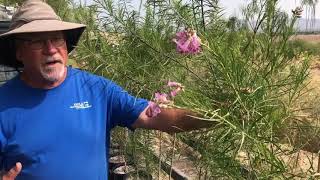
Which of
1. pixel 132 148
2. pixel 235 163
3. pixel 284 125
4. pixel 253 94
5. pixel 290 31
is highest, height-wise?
pixel 290 31

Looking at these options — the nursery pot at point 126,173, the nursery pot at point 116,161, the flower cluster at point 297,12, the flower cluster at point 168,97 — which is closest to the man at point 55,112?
the flower cluster at point 168,97

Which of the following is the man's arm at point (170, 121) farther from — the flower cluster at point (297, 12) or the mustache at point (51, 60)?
the flower cluster at point (297, 12)

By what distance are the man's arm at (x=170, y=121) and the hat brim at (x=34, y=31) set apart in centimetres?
58

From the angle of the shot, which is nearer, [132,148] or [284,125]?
[284,125]

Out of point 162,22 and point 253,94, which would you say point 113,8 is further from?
point 253,94

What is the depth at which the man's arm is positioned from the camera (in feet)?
8.03

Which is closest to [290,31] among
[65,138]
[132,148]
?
[65,138]

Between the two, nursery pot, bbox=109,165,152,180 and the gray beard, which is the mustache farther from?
nursery pot, bbox=109,165,152,180

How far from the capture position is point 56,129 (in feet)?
8.50

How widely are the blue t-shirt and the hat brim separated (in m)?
0.23

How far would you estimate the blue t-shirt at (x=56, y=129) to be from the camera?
8.39 feet

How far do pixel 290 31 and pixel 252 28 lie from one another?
23cm

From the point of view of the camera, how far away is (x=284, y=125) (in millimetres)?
2043

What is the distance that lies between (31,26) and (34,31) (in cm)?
6
